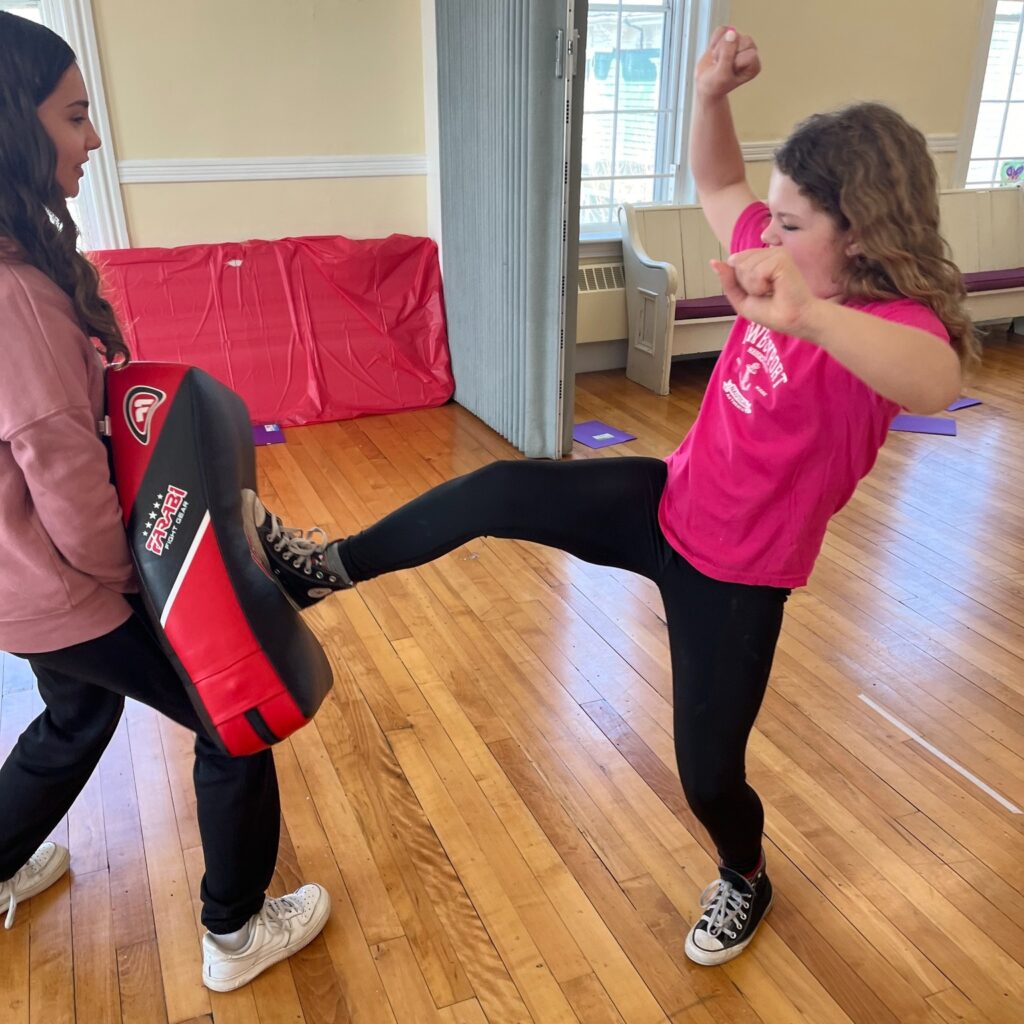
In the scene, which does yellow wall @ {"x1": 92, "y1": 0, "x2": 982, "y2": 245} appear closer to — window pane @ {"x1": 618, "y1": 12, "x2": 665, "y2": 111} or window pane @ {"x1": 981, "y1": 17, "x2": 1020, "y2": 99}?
window pane @ {"x1": 618, "y1": 12, "x2": 665, "y2": 111}

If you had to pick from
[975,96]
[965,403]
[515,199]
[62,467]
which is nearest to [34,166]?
[62,467]

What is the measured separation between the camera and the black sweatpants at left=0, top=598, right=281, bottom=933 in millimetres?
1282

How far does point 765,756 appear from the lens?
7.01ft

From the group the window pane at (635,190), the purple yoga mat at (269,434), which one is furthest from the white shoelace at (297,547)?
the window pane at (635,190)

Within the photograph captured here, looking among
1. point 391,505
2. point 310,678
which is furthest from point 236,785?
point 391,505

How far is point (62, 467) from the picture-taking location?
3.68ft

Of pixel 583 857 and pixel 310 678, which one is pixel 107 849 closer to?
pixel 310 678

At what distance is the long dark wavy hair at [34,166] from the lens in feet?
3.63

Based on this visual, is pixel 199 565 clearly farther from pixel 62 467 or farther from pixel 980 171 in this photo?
pixel 980 171

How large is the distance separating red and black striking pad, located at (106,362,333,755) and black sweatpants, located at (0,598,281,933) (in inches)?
3.3

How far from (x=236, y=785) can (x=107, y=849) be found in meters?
0.66

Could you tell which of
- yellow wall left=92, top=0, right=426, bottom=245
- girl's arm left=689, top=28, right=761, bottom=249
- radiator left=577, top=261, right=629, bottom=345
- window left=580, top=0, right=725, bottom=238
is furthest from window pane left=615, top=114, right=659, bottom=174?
girl's arm left=689, top=28, right=761, bottom=249

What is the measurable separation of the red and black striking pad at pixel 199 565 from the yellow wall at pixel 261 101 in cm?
337

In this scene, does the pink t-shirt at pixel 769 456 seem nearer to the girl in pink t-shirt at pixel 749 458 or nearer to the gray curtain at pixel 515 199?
the girl in pink t-shirt at pixel 749 458
